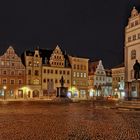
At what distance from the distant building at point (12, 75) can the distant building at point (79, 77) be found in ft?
57.3

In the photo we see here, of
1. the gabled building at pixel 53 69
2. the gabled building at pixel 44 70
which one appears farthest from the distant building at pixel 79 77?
the gabled building at pixel 44 70

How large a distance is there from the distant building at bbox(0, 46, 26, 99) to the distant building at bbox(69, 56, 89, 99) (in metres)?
17.5

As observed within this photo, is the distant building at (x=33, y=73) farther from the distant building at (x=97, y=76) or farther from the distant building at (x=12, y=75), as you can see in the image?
the distant building at (x=97, y=76)

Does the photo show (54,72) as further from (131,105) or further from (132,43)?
(131,105)

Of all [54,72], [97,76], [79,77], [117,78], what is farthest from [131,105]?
[97,76]

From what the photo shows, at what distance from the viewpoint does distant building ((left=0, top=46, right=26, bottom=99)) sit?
7860cm

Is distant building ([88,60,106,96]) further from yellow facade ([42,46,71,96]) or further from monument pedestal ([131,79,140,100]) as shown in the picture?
monument pedestal ([131,79,140,100])

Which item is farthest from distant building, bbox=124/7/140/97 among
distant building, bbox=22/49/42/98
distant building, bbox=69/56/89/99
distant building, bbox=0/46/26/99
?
distant building, bbox=0/46/26/99

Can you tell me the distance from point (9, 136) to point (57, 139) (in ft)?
6.75

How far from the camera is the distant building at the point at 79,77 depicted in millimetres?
91875

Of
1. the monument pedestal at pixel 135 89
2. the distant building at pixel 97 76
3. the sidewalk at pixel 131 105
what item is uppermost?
the distant building at pixel 97 76

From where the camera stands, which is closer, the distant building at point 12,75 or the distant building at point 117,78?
the distant building at point 12,75

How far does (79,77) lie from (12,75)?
2311cm

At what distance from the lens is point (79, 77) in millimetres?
93250
